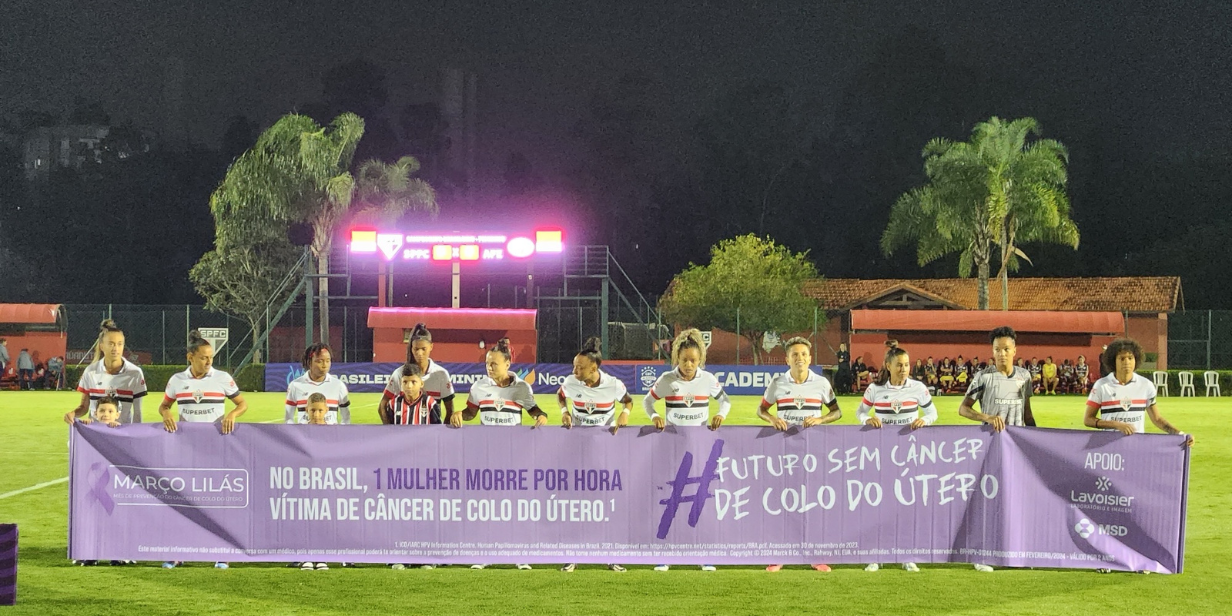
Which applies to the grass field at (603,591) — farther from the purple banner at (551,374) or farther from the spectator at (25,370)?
the spectator at (25,370)

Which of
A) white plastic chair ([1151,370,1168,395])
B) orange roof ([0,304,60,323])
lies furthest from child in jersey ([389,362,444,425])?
orange roof ([0,304,60,323])

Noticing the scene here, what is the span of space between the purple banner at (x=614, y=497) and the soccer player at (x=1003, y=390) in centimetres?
88

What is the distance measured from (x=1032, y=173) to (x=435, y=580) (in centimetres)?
4310

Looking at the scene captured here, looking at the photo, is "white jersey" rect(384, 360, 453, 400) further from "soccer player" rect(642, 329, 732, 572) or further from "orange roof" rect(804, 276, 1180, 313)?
"orange roof" rect(804, 276, 1180, 313)

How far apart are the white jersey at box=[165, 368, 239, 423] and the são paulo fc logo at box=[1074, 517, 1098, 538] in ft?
22.1

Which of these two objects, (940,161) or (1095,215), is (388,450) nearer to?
(940,161)

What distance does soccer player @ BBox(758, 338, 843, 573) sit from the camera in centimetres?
934

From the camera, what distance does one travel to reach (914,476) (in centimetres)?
880

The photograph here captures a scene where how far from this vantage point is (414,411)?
31.2 ft

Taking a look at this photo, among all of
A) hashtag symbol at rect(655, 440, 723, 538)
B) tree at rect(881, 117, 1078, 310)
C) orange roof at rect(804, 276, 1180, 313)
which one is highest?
tree at rect(881, 117, 1078, 310)

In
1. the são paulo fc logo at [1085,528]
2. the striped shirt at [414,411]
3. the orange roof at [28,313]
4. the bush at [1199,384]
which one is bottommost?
the bush at [1199,384]

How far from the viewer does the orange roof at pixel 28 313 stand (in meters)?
41.4

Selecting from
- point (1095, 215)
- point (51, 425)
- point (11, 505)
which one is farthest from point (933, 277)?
point (11, 505)

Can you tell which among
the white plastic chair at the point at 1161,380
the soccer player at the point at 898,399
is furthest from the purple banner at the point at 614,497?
the white plastic chair at the point at 1161,380
